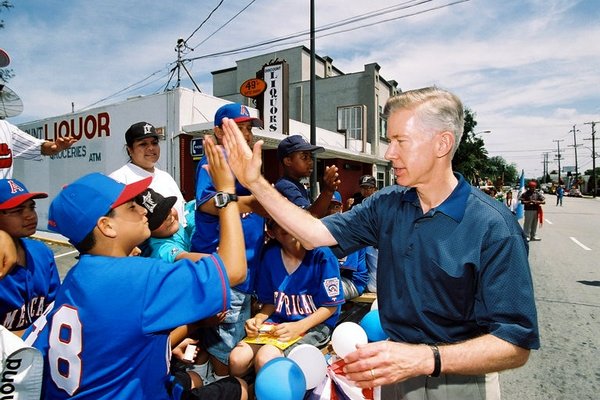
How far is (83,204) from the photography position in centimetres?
169

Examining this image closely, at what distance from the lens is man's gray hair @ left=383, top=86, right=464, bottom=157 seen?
168cm

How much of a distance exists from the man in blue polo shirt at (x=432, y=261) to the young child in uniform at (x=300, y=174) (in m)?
1.16

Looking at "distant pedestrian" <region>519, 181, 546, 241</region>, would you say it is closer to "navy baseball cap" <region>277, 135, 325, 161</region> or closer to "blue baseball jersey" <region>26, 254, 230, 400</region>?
"navy baseball cap" <region>277, 135, 325, 161</region>

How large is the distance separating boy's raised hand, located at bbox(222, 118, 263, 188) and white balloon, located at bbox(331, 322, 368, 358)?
1.48 metres

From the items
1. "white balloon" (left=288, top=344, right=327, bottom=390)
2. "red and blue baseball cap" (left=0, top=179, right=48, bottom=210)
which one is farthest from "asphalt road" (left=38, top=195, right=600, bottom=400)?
"red and blue baseball cap" (left=0, top=179, right=48, bottom=210)

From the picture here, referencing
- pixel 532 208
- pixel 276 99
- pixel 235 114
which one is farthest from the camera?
pixel 276 99

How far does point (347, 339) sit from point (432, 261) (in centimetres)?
144

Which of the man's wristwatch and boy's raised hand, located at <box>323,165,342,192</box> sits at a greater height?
boy's raised hand, located at <box>323,165,342,192</box>

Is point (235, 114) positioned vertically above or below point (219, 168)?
above

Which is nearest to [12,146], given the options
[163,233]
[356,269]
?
[163,233]

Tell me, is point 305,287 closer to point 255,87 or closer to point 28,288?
point 28,288

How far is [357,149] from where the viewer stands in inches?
952

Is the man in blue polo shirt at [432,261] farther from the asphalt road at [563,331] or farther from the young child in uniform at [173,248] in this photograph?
the asphalt road at [563,331]

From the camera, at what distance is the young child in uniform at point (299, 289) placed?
316cm
